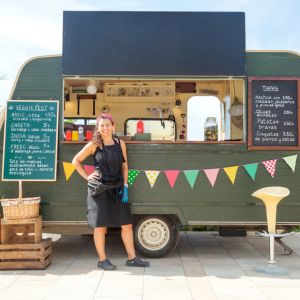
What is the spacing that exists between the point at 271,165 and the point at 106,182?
223 centimetres

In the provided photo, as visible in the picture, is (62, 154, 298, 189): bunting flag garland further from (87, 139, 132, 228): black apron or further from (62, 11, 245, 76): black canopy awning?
(62, 11, 245, 76): black canopy awning

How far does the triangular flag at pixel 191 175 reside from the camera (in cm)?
612

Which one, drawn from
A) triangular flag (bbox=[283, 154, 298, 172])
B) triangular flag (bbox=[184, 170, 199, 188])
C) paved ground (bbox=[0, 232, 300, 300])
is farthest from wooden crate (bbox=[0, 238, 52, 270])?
triangular flag (bbox=[283, 154, 298, 172])

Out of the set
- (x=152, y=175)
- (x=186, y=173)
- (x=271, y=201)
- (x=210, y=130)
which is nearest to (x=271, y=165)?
(x=271, y=201)

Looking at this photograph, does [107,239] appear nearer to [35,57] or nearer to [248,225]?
[248,225]

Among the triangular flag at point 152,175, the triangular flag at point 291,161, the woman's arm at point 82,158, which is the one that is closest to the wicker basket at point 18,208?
the woman's arm at point 82,158

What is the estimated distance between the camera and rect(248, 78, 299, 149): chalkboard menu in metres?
6.17

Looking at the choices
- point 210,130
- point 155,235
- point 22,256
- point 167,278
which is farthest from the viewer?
point 210,130

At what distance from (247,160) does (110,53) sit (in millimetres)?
2337

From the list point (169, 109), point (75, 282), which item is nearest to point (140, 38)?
point (169, 109)

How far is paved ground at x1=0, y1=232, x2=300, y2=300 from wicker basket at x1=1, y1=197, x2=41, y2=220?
0.69 metres

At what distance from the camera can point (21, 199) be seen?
5.73m

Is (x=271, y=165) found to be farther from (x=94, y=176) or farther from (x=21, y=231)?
(x=21, y=231)

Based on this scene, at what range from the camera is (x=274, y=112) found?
20.3 feet
